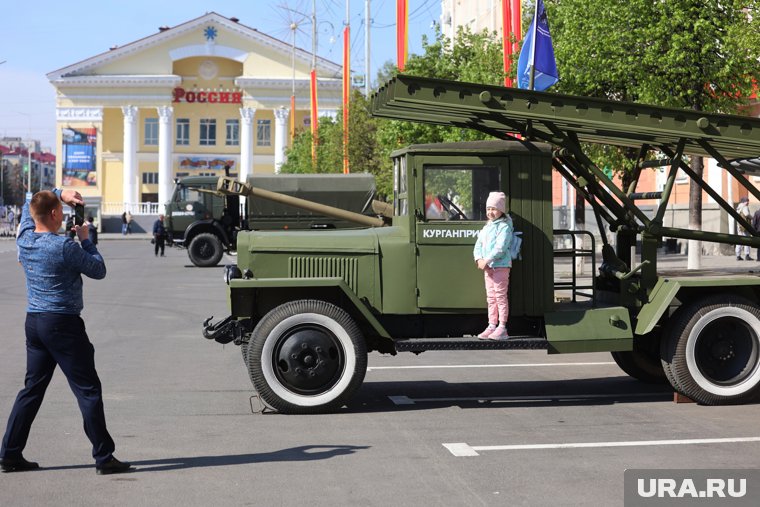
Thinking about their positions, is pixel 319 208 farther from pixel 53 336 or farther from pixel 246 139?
pixel 246 139

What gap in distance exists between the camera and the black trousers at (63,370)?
705cm

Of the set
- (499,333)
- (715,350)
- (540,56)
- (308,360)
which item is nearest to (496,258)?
(499,333)

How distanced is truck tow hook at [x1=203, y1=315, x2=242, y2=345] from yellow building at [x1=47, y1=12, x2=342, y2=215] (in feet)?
269

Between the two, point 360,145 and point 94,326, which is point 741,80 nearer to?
point 94,326

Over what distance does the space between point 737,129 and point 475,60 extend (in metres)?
23.1

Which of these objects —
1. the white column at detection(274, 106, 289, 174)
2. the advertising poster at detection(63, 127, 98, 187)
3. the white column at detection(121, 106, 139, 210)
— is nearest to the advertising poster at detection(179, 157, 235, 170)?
the white column at detection(274, 106, 289, 174)

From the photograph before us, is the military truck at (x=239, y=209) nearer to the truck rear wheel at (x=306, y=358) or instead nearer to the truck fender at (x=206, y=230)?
the truck fender at (x=206, y=230)

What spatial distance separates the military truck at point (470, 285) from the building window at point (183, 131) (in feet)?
291

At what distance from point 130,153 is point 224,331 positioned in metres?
86.3

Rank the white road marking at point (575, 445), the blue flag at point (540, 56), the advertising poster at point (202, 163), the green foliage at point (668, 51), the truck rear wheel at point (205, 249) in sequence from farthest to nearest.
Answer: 1. the advertising poster at point (202, 163)
2. the truck rear wheel at point (205, 249)
3. the green foliage at point (668, 51)
4. the blue flag at point (540, 56)
5. the white road marking at point (575, 445)

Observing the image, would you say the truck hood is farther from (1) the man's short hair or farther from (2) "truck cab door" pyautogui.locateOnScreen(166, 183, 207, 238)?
(2) "truck cab door" pyautogui.locateOnScreen(166, 183, 207, 238)

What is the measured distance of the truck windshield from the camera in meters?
9.76

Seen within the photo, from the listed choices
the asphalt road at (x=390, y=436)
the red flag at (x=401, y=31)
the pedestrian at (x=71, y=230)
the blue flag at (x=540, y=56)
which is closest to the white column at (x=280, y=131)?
the red flag at (x=401, y=31)

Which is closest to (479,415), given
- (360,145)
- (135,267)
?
(135,267)
